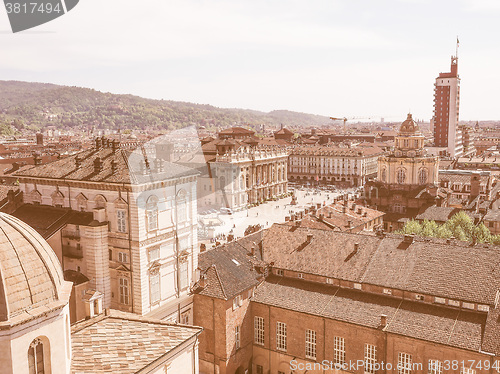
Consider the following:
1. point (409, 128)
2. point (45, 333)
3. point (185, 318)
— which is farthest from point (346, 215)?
point (45, 333)

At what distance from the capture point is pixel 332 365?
39.3 m

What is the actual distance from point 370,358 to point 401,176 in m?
80.5

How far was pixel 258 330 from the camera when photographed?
44000 millimetres

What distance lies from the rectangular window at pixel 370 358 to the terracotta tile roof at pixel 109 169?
23.5 metres

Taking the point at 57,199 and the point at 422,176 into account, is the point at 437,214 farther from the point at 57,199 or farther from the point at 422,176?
the point at 57,199

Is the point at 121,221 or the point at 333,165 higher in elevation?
the point at 121,221

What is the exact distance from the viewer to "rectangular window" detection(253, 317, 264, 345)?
4372 centimetres

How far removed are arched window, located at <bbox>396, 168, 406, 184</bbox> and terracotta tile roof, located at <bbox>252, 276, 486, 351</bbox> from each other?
2903 inches

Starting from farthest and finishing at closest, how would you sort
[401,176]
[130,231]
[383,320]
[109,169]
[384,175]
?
[384,175] → [401,176] → [109,169] → [130,231] → [383,320]

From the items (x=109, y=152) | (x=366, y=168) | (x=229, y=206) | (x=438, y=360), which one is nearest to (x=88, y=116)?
(x=229, y=206)

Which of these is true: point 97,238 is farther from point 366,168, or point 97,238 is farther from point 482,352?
point 366,168

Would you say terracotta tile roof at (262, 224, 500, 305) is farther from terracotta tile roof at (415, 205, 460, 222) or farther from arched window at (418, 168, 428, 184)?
arched window at (418, 168, 428, 184)

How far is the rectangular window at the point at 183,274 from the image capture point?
45.9 m

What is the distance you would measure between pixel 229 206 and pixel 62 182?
81370 millimetres
